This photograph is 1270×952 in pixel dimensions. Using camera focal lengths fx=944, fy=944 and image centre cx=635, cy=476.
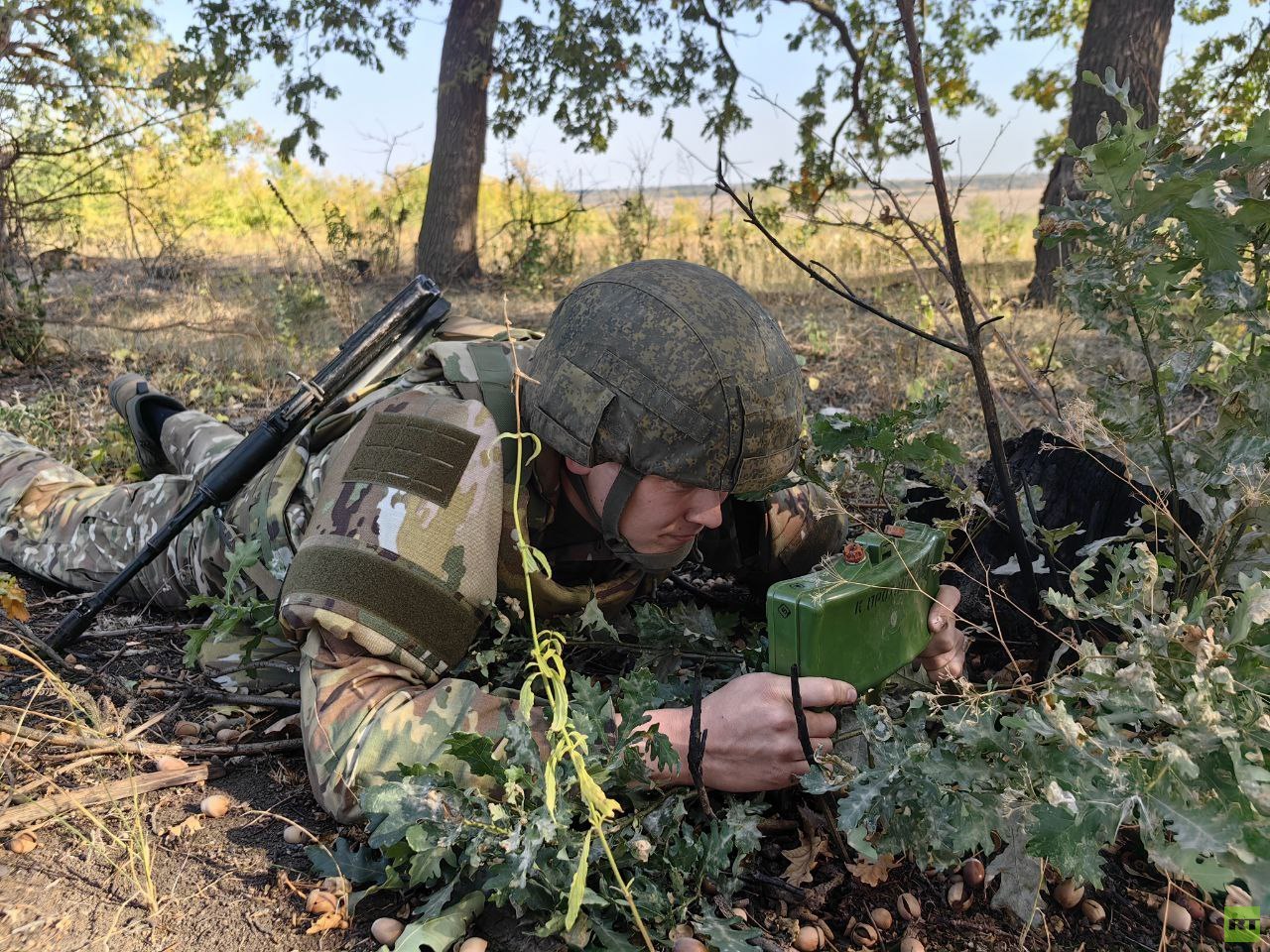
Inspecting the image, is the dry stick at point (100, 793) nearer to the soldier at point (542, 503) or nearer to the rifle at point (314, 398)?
the soldier at point (542, 503)

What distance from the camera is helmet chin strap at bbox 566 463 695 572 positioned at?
7.22ft

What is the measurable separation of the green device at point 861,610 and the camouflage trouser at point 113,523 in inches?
82.6

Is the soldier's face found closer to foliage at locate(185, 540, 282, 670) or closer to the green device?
the green device

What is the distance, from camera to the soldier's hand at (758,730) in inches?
72.2

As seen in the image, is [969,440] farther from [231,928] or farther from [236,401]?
[236,401]

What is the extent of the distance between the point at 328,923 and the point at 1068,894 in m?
1.42

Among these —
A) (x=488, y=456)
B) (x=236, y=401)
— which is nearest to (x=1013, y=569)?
(x=488, y=456)

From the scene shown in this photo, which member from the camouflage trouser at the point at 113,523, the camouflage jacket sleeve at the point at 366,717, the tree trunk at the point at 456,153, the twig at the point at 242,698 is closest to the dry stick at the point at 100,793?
the twig at the point at 242,698

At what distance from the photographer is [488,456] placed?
2250 mm

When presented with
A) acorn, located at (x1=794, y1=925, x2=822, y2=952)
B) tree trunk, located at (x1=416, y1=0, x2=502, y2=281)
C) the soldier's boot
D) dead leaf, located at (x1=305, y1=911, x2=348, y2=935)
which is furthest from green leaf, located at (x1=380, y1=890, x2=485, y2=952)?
tree trunk, located at (x1=416, y1=0, x2=502, y2=281)

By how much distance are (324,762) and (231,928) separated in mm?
338

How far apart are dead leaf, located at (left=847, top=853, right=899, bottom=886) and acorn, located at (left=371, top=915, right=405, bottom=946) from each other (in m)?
0.89

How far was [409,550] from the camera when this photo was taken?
2.10 meters

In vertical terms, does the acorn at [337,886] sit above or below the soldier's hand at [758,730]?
below
